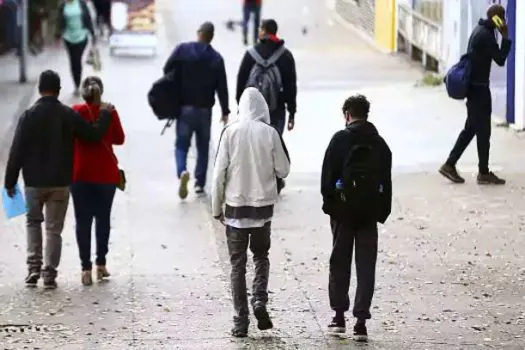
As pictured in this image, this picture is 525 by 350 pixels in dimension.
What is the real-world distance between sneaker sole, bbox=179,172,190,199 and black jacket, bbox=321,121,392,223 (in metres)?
5.60

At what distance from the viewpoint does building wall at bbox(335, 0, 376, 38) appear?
1013 inches

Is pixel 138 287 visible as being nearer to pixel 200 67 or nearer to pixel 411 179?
pixel 200 67

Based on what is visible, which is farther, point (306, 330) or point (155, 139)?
point (155, 139)

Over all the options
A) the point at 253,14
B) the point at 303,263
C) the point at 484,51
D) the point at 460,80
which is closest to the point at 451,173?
the point at 460,80

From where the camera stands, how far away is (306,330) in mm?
8953

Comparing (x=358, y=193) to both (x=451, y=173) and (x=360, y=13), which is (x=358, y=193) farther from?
(x=360, y=13)

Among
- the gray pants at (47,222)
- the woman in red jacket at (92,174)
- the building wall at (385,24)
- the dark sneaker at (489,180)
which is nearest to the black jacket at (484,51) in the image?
the dark sneaker at (489,180)

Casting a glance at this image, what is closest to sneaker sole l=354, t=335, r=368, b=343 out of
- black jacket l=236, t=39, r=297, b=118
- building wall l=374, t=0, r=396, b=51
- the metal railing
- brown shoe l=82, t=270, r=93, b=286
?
brown shoe l=82, t=270, r=93, b=286

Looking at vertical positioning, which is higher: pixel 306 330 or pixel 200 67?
pixel 200 67

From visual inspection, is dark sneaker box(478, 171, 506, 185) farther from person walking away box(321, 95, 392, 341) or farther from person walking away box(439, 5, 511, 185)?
person walking away box(321, 95, 392, 341)

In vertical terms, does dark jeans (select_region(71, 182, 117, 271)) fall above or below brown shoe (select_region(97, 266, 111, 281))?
above

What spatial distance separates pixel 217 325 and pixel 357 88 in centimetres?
1266

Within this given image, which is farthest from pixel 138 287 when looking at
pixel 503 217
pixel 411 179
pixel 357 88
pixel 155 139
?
pixel 357 88

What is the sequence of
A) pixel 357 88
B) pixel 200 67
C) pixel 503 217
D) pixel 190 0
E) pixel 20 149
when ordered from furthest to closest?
pixel 190 0
pixel 357 88
pixel 200 67
pixel 503 217
pixel 20 149
